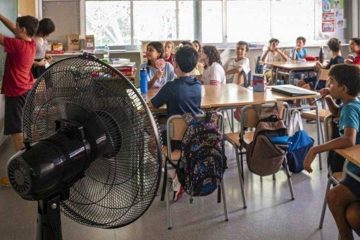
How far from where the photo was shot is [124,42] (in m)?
7.56

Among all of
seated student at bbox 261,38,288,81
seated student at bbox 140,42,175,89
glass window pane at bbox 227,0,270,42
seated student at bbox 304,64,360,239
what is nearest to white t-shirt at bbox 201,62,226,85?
seated student at bbox 140,42,175,89

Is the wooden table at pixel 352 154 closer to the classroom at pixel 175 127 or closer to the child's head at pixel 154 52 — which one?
the classroom at pixel 175 127

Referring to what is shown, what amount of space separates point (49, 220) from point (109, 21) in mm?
6754

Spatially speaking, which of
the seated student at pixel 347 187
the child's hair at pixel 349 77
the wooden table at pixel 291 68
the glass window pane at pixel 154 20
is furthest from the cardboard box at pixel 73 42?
the seated student at pixel 347 187

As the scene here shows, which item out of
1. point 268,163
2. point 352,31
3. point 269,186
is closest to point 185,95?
point 268,163

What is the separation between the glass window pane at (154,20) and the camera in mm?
7512

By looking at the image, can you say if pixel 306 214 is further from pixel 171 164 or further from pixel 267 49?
pixel 267 49

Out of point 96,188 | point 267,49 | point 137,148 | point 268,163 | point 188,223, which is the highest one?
point 267,49

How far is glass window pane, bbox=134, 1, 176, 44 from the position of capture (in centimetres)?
751

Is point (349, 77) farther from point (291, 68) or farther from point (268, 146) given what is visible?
point (291, 68)

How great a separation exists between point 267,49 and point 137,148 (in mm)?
6379

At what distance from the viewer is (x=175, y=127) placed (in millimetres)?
2648

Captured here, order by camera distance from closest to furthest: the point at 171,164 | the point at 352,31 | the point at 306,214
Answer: the point at 171,164, the point at 306,214, the point at 352,31

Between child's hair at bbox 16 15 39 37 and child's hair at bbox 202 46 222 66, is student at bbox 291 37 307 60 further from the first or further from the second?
child's hair at bbox 16 15 39 37
